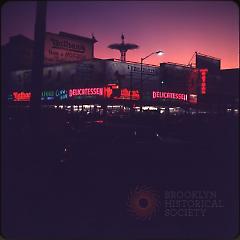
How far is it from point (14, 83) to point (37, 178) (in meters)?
52.8

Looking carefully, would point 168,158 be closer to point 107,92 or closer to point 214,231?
point 214,231

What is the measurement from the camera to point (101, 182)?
9.22 metres

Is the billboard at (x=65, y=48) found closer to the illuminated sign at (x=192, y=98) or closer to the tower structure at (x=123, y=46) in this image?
the tower structure at (x=123, y=46)

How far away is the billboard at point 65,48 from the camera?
30967 mm

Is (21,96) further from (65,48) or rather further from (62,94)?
(65,48)

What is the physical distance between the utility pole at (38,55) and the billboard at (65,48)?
2220 cm

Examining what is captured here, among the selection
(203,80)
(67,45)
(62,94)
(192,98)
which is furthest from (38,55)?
(203,80)

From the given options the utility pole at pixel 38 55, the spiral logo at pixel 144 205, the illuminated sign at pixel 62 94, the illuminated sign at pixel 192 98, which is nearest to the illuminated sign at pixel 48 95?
the illuminated sign at pixel 62 94

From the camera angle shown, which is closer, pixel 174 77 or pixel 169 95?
pixel 169 95

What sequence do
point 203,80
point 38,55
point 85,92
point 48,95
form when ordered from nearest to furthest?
1. point 38,55
2. point 85,92
3. point 48,95
4. point 203,80

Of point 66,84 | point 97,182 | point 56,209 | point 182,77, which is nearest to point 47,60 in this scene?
point 66,84

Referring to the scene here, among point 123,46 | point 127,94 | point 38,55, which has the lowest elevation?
point 38,55

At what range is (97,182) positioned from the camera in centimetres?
925

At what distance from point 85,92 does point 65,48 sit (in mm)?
14570
